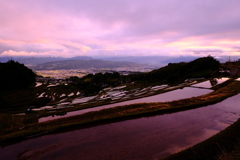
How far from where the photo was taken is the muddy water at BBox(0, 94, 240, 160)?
13.4 m

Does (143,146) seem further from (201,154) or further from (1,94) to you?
(1,94)

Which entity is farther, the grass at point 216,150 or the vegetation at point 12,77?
the vegetation at point 12,77

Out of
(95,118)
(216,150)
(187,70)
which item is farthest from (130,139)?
(187,70)

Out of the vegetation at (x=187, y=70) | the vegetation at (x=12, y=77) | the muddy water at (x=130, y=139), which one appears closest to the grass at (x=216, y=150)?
the muddy water at (x=130, y=139)

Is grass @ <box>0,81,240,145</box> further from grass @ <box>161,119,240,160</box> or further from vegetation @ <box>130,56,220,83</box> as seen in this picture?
vegetation @ <box>130,56,220,83</box>

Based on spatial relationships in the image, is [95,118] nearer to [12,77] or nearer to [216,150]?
[216,150]

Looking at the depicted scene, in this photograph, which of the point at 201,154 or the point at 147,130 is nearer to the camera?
the point at 201,154

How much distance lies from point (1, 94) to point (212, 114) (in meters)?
56.7

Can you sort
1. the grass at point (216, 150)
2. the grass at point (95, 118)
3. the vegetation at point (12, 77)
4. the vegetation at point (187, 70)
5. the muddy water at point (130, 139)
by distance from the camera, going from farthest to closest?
1. the vegetation at point (187, 70)
2. the vegetation at point (12, 77)
3. the grass at point (95, 118)
4. the muddy water at point (130, 139)
5. the grass at point (216, 150)

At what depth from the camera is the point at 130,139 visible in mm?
15398

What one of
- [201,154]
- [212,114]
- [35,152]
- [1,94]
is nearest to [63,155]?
Answer: [35,152]

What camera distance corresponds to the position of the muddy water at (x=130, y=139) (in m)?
13.4

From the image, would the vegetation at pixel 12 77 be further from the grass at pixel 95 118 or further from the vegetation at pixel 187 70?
the vegetation at pixel 187 70

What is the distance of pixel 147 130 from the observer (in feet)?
56.0
